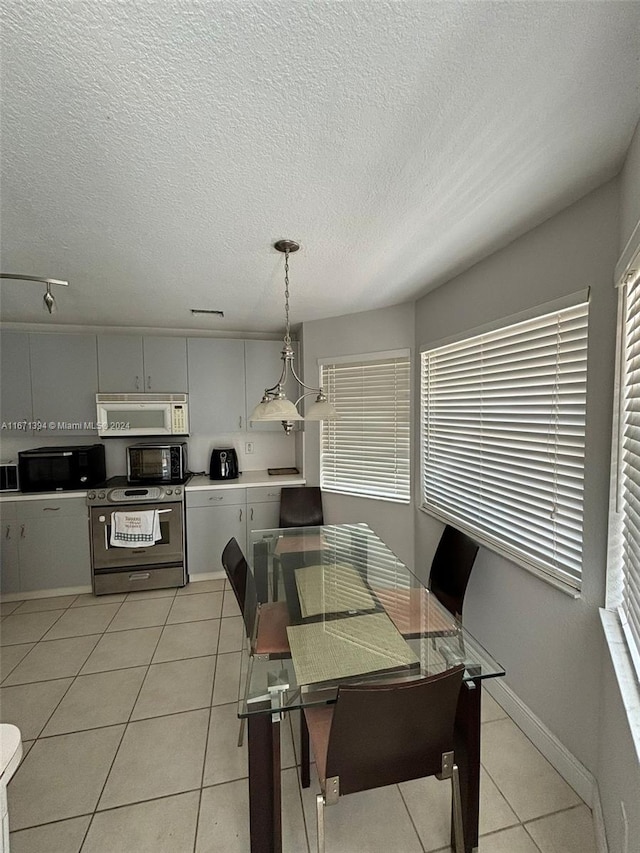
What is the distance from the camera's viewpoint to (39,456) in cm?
316

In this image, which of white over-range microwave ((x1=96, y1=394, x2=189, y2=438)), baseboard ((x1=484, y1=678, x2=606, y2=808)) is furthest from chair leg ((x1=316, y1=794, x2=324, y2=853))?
white over-range microwave ((x1=96, y1=394, x2=189, y2=438))

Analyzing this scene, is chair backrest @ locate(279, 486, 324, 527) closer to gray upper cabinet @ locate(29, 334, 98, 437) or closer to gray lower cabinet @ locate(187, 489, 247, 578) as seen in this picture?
gray lower cabinet @ locate(187, 489, 247, 578)

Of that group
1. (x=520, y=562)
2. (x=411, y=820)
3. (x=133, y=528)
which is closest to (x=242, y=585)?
(x=411, y=820)

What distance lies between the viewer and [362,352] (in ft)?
10.8

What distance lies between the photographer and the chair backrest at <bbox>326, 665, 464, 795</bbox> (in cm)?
101

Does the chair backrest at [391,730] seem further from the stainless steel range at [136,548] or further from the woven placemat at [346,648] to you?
the stainless steel range at [136,548]

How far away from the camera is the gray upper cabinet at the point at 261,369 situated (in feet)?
12.5

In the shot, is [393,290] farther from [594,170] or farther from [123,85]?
[123,85]

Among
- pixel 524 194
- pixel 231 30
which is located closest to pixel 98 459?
pixel 231 30

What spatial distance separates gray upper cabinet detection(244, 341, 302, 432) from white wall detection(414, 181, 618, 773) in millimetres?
2102

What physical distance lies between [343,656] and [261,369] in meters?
2.93

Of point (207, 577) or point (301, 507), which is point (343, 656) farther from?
point (207, 577)

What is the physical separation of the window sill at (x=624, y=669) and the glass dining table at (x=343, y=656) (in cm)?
33

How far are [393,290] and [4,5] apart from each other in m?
2.30
